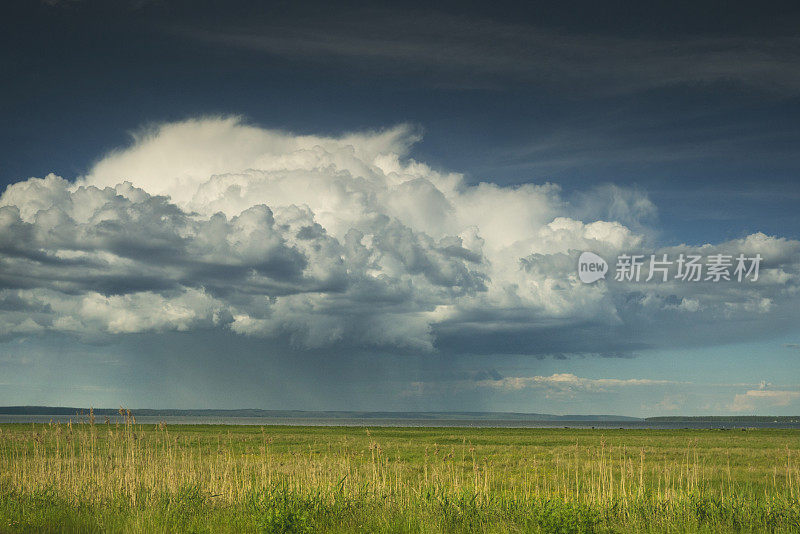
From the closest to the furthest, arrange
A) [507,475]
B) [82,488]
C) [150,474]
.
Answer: [82,488], [150,474], [507,475]

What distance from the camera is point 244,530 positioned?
43.0 feet

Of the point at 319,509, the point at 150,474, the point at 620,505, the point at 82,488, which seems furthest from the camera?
the point at 150,474

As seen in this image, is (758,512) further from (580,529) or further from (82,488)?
(82,488)

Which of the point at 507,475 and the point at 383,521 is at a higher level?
the point at 383,521

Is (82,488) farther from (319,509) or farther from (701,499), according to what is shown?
(701,499)

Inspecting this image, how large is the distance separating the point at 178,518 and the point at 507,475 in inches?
813

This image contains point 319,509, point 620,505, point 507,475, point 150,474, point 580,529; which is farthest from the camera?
point 507,475

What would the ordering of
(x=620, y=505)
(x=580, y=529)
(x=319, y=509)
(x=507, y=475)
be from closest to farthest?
(x=580, y=529)
(x=319, y=509)
(x=620, y=505)
(x=507, y=475)

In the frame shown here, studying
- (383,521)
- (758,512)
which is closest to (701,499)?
(758,512)

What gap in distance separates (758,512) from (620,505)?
9.61 feet

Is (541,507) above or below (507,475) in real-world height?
above

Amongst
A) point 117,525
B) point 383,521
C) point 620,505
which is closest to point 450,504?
point 383,521

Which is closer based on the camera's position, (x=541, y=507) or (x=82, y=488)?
(x=541, y=507)

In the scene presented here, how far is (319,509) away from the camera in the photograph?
1391 centimetres
